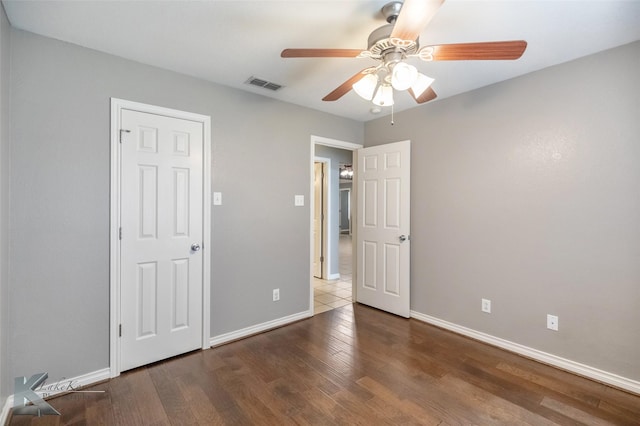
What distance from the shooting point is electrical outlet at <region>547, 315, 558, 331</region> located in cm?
241

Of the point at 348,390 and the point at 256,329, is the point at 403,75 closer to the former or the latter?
the point at 348,390

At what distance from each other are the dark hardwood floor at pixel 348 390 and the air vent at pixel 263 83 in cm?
239

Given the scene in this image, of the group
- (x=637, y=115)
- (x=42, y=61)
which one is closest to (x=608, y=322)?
(x=637, y=115)

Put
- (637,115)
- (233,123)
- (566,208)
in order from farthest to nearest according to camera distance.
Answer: (233,123) < (566,208) < (637,115)

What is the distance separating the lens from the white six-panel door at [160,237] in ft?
7.52

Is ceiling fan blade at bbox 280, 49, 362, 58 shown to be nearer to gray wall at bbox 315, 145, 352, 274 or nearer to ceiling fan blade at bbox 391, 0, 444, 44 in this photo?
ceiling fan blade at bbox 391, 0, 444, 44

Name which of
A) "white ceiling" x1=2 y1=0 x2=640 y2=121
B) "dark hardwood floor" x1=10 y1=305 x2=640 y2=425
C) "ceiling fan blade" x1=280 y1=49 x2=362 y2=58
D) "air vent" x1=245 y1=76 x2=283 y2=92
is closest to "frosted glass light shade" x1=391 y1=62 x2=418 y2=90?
"ceiling fan blade" x1=280 y1=49 x2=362 y2=58

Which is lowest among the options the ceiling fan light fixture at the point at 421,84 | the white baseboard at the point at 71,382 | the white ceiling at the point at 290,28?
the white baseboard at the point at 71,382

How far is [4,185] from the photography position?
1.76 m

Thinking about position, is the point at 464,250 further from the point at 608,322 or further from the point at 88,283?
the point at 88,283

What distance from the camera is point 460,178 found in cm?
301

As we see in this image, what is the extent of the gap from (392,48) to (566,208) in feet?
6.32

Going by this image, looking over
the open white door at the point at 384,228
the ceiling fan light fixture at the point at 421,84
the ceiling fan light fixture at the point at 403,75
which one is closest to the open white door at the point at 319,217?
the open white door at the point at 384,228

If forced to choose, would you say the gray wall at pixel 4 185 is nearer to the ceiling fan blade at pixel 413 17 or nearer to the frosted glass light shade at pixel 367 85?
the frosted glass light shade at pixel 367 85
